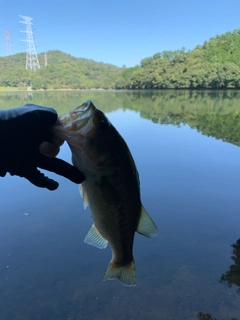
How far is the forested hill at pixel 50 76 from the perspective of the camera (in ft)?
279

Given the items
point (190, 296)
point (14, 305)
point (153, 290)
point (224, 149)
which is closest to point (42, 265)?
point (14, 305)

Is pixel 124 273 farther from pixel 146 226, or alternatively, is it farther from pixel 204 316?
pixel 204 316

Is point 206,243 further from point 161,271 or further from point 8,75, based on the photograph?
point 8,75

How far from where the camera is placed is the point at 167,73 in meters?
91.2

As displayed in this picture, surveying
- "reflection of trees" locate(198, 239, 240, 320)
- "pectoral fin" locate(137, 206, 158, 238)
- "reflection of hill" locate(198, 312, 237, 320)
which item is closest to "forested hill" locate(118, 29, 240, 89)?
"reflection of trees" locate(198, 239, 240, 320)

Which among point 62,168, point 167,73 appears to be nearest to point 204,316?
point 62,168

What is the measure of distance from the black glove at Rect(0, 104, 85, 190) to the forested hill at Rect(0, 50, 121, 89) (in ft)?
293

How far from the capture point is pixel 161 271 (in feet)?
14.4

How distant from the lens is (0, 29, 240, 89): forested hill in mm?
77500

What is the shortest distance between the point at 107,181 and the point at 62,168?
1.11 ft

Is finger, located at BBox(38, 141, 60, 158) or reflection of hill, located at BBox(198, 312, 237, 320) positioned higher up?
finger, located at BBox(38, 141, 60, 158)

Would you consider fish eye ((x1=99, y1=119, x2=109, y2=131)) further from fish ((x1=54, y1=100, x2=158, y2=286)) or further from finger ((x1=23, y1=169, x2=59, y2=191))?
finger ((x1=23, y1=169, x2=59, y2=191))

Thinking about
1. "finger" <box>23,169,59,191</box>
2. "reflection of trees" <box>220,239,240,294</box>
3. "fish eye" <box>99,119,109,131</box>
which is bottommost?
"reflection of trees" <box>220,239,240,294</box>

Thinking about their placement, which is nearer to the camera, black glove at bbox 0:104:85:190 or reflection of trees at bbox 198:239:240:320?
black glove at bbox 0:104:85:190
